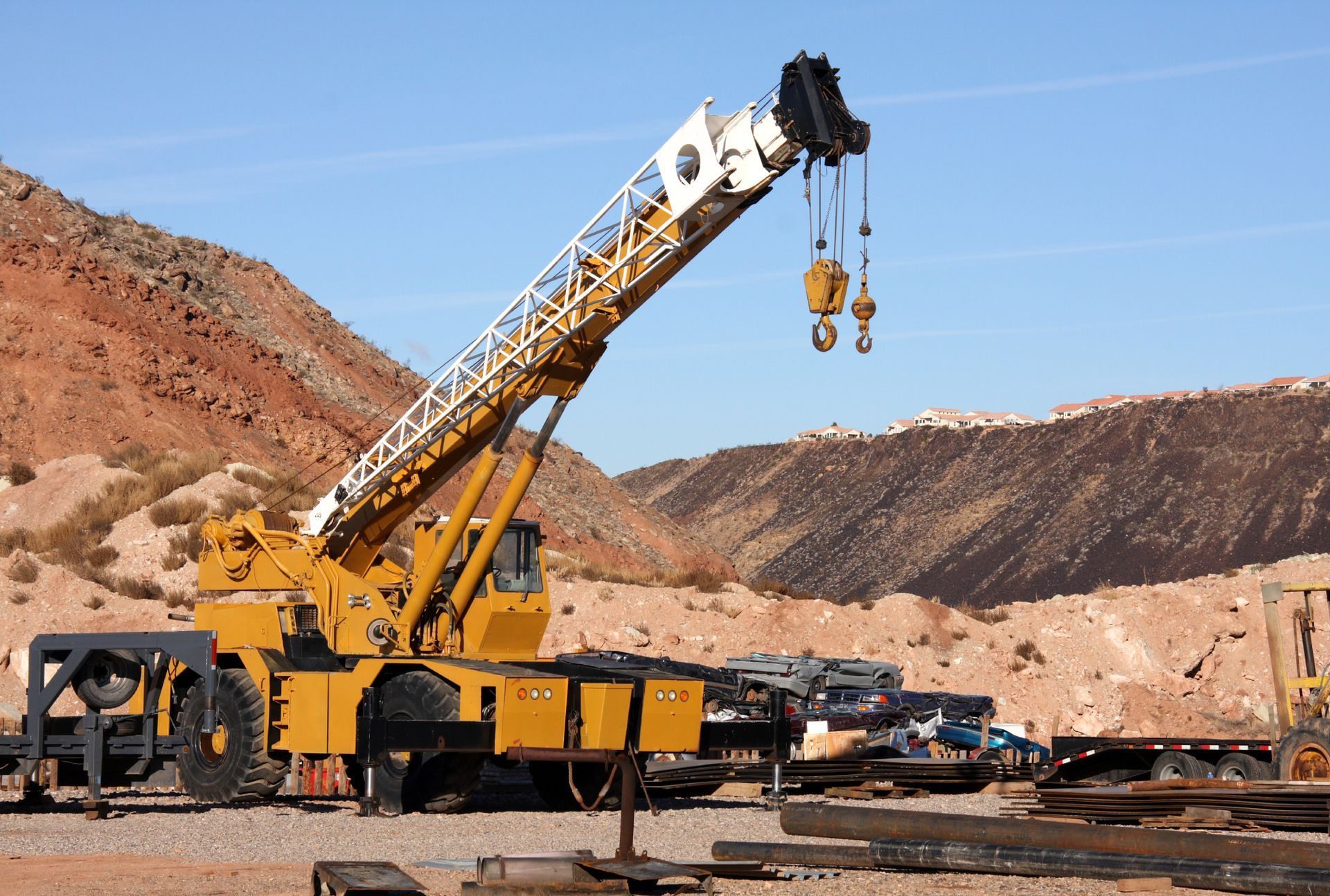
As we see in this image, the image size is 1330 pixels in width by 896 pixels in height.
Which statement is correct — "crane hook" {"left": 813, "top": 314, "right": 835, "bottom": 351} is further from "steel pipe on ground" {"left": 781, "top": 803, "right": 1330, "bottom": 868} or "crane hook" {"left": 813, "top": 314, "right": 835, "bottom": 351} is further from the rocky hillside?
the rocky hillside

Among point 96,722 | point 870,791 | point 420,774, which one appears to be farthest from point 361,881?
point 870,791

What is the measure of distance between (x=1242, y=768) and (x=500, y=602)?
384 inches

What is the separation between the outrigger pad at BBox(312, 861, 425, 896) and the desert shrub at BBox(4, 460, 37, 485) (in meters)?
33.4

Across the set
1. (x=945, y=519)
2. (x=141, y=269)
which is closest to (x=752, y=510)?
(x=945, y=519)

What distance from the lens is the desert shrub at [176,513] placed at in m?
38.1

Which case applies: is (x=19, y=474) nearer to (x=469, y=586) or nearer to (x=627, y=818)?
(x=469, y=586)

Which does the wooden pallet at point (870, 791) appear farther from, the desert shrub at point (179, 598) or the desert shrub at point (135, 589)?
the desert shrub at point (135, 589)

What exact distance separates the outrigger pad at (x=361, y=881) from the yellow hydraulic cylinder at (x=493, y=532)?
24.0 feet

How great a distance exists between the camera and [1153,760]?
21484 mm

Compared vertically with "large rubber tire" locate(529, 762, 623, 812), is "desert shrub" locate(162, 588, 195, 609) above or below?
above

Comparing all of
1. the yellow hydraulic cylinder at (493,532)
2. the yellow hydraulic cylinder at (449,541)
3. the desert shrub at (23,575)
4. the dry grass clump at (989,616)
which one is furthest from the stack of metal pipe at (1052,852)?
the dry grass clump at (989,616)

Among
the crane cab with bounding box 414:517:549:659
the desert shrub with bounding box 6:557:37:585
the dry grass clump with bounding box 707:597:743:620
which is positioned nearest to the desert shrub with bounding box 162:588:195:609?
the desert shrub with bounding box 6:557:37:585

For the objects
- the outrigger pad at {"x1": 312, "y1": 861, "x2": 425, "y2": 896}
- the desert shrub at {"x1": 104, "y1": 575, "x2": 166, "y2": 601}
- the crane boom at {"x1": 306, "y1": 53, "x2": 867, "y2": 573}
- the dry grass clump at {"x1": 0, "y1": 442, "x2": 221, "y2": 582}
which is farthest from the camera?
the dry grass clump at {"x1": 0, "y1": 442, "x2": 221, "y2": 582}

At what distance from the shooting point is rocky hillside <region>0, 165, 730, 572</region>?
1823 inches
